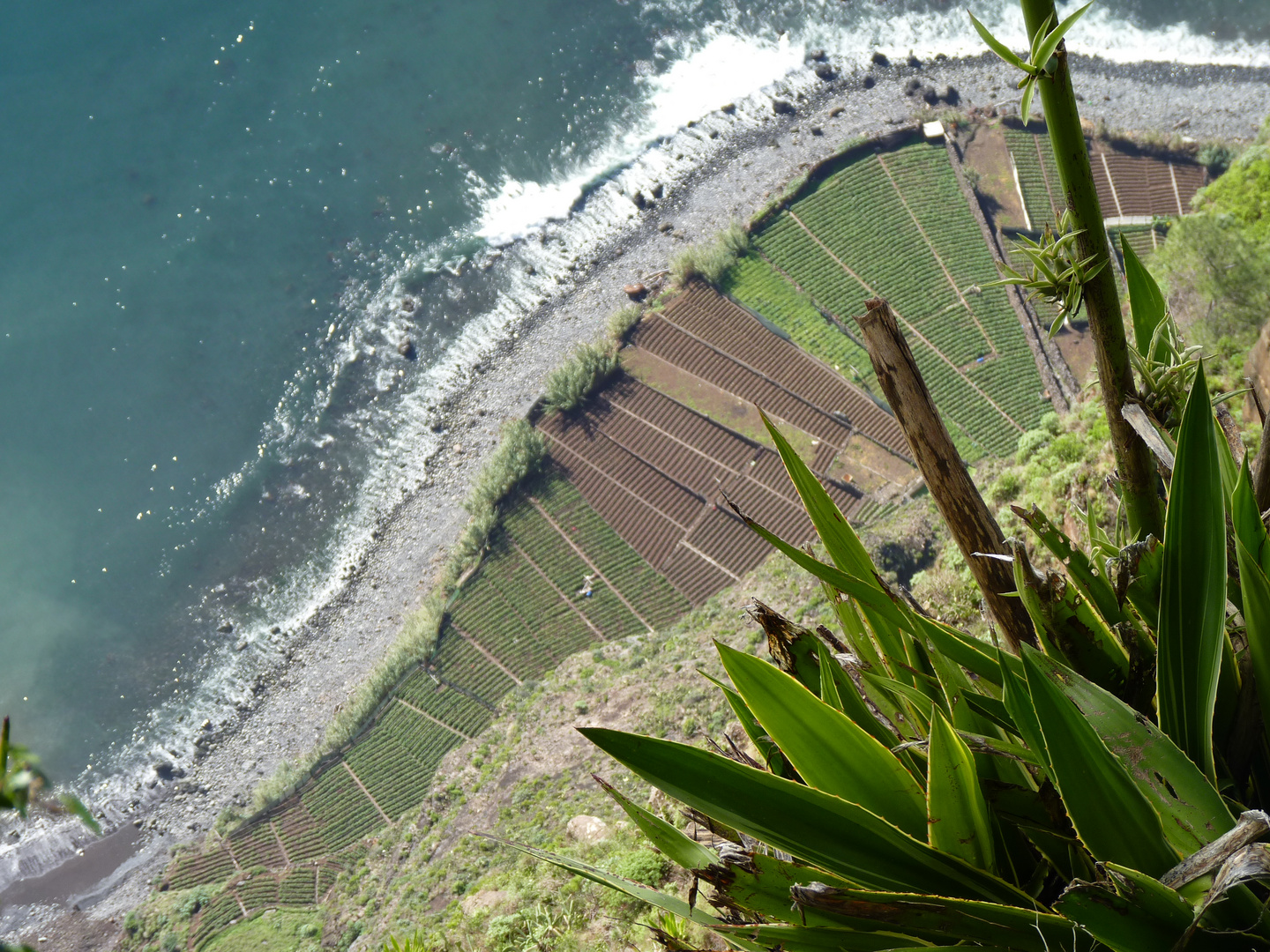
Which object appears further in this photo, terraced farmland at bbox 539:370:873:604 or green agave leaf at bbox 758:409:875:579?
terraced farmland at bbox 539:370:873:604

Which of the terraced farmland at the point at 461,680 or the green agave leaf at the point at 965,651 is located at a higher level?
the green agave leaf at the point at 965,651

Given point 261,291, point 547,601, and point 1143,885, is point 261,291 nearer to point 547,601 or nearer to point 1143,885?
point 547,601

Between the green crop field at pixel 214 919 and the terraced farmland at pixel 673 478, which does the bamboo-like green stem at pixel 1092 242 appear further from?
the green crop field at pixel 214 919

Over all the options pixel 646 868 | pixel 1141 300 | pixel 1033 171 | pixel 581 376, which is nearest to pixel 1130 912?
pixel 1141 300

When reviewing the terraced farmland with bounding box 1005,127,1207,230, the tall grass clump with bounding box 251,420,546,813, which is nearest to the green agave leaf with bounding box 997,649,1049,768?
the tall grass clump with bounding box 251,420,546,813

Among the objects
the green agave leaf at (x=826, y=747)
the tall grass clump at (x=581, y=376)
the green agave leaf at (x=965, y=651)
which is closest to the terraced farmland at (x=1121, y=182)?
the tall grass clump at (x=581, y=376)

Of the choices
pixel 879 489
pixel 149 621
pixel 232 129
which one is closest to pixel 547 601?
pixel 879 489

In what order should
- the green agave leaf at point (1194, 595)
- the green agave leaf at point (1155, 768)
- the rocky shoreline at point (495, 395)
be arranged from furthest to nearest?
the rocky shoreline at point (495, 395), the green agave leaf at point (1194, 595), the green agave leaf at point (1155, 768)

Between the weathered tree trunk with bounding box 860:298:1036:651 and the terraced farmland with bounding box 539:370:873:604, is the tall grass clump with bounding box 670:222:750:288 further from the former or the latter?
the weathered tree trunk with bounding box 860:298:1036:651

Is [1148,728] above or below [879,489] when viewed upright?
below
